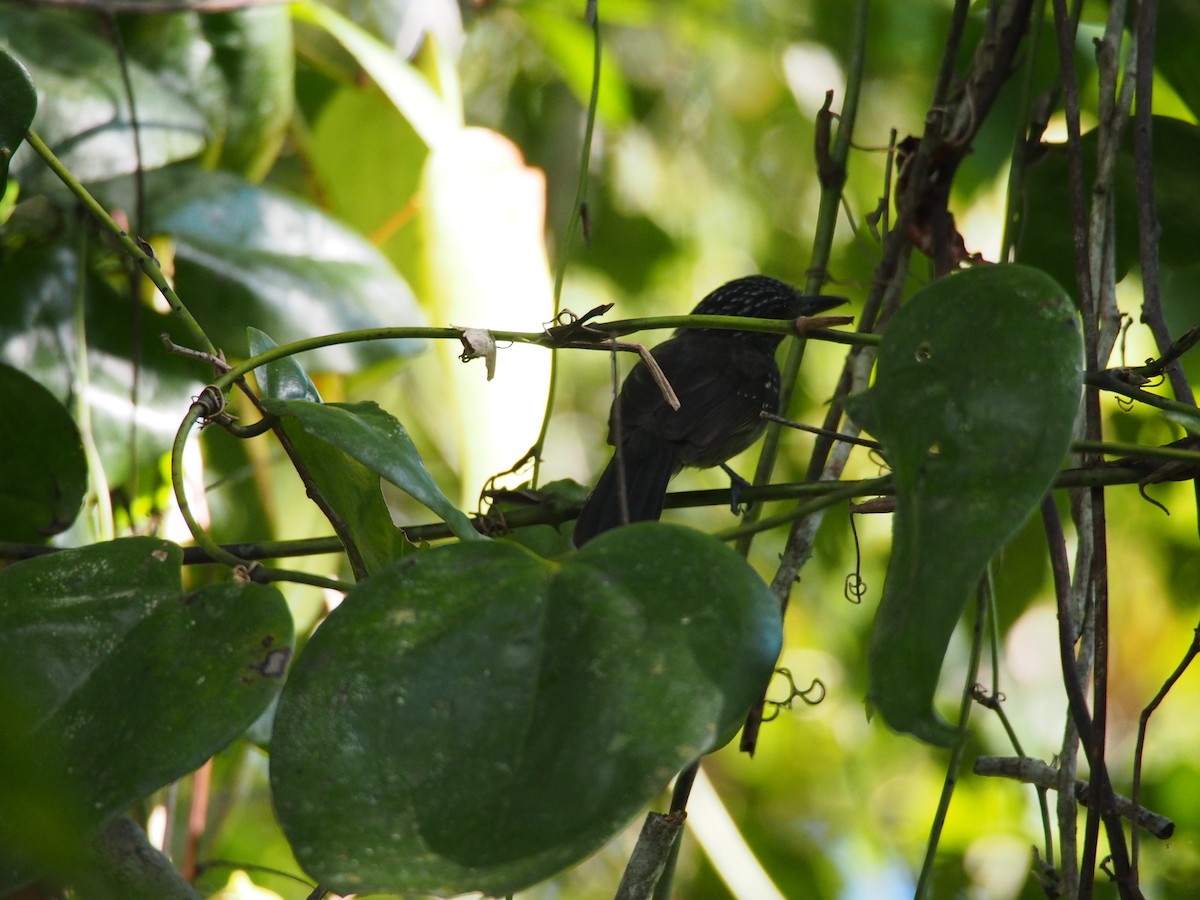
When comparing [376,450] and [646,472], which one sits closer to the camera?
[376,450]

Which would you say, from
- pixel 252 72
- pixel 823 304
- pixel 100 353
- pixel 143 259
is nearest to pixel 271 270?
pixel 100 353

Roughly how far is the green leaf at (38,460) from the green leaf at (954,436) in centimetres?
101

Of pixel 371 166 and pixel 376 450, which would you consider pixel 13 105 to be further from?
pixel 371 166

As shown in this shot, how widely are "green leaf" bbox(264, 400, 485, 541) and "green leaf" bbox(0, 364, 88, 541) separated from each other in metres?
0.63

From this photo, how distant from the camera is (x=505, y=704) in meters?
0.76

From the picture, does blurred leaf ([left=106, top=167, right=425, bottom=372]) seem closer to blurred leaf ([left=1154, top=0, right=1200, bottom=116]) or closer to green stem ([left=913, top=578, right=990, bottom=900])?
green stem ([left=913, top=578, right=990, bottom=900])

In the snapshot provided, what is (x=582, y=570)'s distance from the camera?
0.82 m

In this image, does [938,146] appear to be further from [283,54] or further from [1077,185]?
[283,54]

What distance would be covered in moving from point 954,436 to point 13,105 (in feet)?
2.93

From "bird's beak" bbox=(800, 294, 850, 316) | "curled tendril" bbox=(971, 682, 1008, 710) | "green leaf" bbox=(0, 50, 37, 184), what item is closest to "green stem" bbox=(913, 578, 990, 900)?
"curled tendril" bbox=(971, 682, 1008, 710)

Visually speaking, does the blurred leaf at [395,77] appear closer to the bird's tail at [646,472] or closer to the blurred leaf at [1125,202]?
the bird's tail at [646,472]

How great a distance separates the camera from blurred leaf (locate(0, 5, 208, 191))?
1.65 metres

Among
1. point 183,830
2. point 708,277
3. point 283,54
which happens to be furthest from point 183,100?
point 708,277

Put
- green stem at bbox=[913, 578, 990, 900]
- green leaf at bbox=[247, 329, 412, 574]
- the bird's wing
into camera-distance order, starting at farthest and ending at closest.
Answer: the bird's wing
green stem at bbox=[913, 578, 990, 900]
green leaf at bbox=[247, 329, 412, 574]
